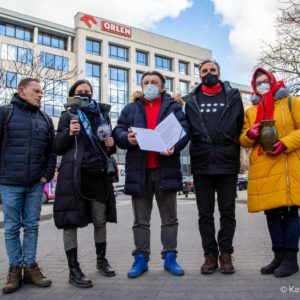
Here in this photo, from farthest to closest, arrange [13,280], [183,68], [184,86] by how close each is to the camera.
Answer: [183,68]
[184,86]
[13,280]

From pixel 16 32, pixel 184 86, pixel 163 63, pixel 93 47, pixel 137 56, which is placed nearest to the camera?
pixel 16 32

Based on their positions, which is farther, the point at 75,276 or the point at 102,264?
the point at 102,264

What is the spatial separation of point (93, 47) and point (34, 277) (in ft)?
170

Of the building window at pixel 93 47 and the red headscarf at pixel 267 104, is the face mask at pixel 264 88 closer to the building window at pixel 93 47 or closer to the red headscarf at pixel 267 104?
the red headscarf at pixel 267 104

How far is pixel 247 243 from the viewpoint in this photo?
6.72m

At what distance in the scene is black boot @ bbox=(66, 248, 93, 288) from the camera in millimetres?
4043

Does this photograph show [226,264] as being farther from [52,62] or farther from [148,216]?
[52,62]

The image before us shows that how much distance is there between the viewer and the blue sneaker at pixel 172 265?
14.4ft

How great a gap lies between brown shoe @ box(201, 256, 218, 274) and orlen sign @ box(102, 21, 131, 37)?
174 feet

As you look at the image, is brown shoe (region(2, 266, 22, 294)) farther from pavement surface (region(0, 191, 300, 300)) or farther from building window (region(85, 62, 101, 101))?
building window (region(85, 62, 101, 101))

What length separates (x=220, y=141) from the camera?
448cm

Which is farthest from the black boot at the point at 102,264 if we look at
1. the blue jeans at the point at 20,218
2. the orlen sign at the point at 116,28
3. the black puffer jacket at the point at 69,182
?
the orlen sign at the point at 116,28

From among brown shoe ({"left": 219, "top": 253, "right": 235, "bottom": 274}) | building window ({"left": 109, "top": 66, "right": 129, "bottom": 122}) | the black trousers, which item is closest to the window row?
building window ({"left": 109, "top": 66, "right": 129, "bottom": 122})

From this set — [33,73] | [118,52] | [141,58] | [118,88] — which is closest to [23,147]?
[33,73]
